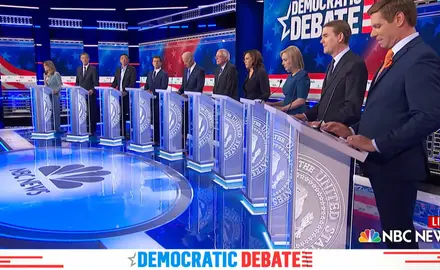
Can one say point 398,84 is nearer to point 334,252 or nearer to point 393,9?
point 393,9

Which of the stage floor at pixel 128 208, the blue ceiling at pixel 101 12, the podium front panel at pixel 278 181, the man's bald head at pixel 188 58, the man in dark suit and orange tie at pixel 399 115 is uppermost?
the blue ceiling at pixel 101 12

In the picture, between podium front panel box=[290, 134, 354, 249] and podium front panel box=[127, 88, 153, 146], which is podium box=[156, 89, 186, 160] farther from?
podium front panel box=[290, 134, 354, 249]

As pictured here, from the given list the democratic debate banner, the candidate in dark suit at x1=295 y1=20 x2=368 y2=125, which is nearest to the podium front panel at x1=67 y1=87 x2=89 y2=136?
the democratic debate banner

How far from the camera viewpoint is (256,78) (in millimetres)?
4066

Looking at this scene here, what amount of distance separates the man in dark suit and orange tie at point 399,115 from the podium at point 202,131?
9.33ft

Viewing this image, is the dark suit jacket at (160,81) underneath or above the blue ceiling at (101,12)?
underneath

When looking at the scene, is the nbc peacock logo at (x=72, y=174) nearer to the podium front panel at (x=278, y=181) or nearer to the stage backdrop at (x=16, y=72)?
the podium front panel at (x=278, y=181)

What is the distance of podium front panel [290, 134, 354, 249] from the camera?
5.90 ft

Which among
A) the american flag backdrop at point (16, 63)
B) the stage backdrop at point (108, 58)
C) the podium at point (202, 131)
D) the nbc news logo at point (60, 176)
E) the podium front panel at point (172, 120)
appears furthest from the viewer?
the stage backdrop at point (108, 58)

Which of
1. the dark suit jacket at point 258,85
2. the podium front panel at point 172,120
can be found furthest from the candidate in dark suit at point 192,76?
the dark suit jacket at point 258,85

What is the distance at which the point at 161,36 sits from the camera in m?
8.69

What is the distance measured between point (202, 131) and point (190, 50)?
11.9 feet

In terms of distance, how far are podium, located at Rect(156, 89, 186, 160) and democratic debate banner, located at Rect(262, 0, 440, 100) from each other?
4.26ft

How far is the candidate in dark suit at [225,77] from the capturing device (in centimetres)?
455
